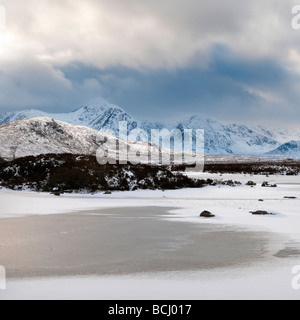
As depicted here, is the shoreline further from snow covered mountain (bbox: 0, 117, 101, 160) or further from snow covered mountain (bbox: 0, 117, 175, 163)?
snow covered mountain (bbox: 0, 117, 101, 160)

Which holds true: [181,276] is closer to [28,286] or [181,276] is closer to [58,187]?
[28,286]

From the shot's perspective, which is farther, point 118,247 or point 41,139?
point 41,139

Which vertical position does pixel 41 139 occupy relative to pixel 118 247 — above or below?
above

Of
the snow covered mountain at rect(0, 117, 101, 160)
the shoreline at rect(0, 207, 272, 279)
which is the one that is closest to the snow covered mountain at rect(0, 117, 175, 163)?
the snow covered mountain at rect(0, 117, 101, 160)

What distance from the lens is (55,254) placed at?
8.97 meters

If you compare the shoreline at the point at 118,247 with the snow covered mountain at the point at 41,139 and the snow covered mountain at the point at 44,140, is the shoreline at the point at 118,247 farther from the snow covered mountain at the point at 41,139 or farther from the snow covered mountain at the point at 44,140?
the snow covered mountain at the point at 41,139

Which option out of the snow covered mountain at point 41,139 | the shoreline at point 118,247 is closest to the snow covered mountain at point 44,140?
the snow covered mountain at point 41,139

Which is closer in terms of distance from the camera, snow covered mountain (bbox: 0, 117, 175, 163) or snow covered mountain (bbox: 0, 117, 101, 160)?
snow covered mountain (bbox: 0, 117, 101, 160)

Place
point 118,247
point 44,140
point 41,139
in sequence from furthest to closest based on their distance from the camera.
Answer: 1. point 41,139
2. point 44,140
3. point 118,247

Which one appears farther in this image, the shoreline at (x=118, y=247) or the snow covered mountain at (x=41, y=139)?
the snow covered mountain at (x=41, y=139)

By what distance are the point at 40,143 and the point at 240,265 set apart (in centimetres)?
15766

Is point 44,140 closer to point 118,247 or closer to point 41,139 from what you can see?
point 41,139

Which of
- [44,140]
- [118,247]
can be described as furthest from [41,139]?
[118,247]

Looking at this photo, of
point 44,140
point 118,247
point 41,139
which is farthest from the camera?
point 41,139
